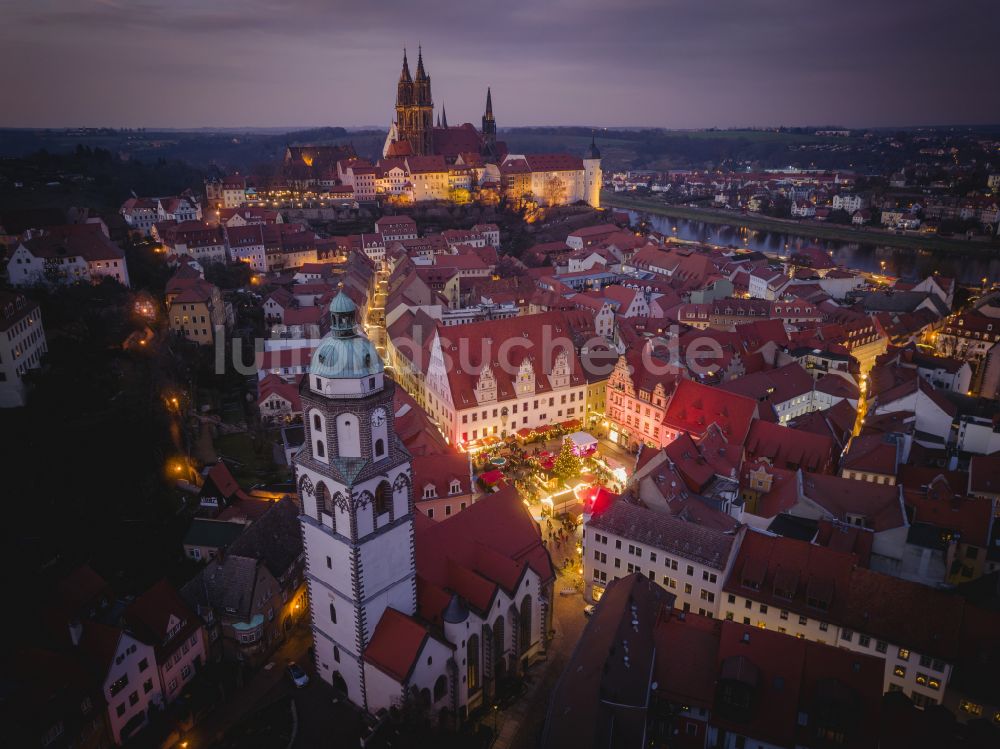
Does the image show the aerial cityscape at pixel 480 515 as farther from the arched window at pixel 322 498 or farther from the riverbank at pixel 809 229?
the riverbank at pixel 809 229

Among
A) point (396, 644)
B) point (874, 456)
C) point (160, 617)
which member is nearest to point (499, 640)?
point (396, 644)

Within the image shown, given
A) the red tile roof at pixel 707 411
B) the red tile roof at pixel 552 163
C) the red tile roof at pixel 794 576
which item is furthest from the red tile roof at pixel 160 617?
the red tile roof at pixel 552 163

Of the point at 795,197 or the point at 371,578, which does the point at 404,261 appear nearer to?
the point at 371,578

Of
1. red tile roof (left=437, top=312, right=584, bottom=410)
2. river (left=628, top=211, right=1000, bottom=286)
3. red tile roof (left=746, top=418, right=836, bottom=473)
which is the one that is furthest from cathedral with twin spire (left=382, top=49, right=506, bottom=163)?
red tile roof (left=746, top=418, right=836, bottom=473)

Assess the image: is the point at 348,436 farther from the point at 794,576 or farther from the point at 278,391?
the point at 278,391

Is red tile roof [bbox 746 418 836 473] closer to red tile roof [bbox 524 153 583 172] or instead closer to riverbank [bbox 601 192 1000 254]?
red tile roof [bbox 524 153 583 172]

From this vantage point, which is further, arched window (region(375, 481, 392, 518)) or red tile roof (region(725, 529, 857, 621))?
red tile roof (region(725, 529, 857, 621))
